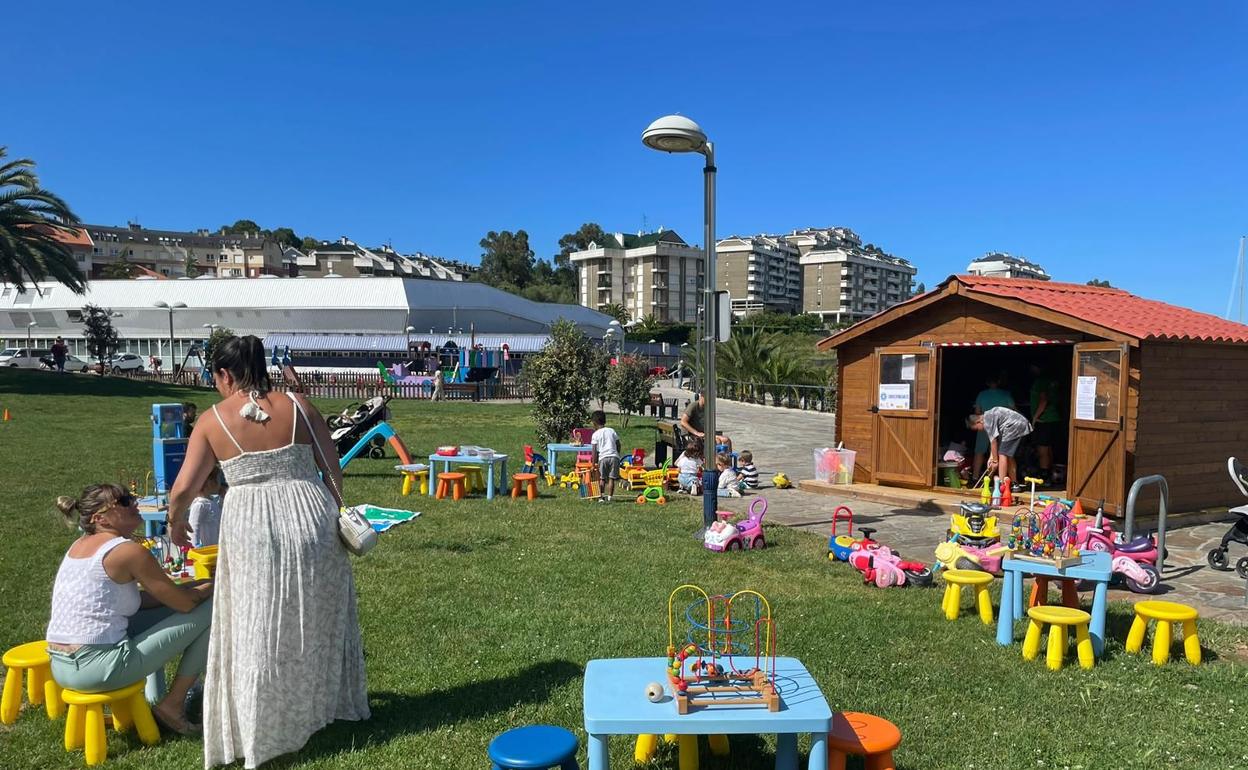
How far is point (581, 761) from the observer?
12.9ft

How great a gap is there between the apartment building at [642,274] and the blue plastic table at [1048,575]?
107 meters

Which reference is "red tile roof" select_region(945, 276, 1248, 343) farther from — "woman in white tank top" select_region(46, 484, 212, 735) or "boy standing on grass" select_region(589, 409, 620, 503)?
"woman in white tank top" select_region(46, 484, 212, 735)

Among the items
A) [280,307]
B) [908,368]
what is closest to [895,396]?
[908,368]

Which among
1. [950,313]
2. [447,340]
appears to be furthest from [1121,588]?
[447,340]

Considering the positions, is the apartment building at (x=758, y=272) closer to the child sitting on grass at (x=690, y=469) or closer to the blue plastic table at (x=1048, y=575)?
the child sitting on grass at (x=690, y=469)

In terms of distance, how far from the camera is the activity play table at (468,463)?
37.9ft

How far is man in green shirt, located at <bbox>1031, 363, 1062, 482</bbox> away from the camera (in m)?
12.4

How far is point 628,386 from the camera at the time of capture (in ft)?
77.8

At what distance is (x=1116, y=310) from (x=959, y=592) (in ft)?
20.7

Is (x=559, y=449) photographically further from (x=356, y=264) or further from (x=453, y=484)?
(x=356, y=264)

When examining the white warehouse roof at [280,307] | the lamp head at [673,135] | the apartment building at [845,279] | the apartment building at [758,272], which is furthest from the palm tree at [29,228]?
the apartment building at [845,279]

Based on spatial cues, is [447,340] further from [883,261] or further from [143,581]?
[883,261]

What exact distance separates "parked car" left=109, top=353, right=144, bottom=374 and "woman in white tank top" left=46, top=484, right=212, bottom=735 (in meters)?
54.4

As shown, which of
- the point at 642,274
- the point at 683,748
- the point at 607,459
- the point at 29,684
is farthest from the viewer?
the point at 642,274
